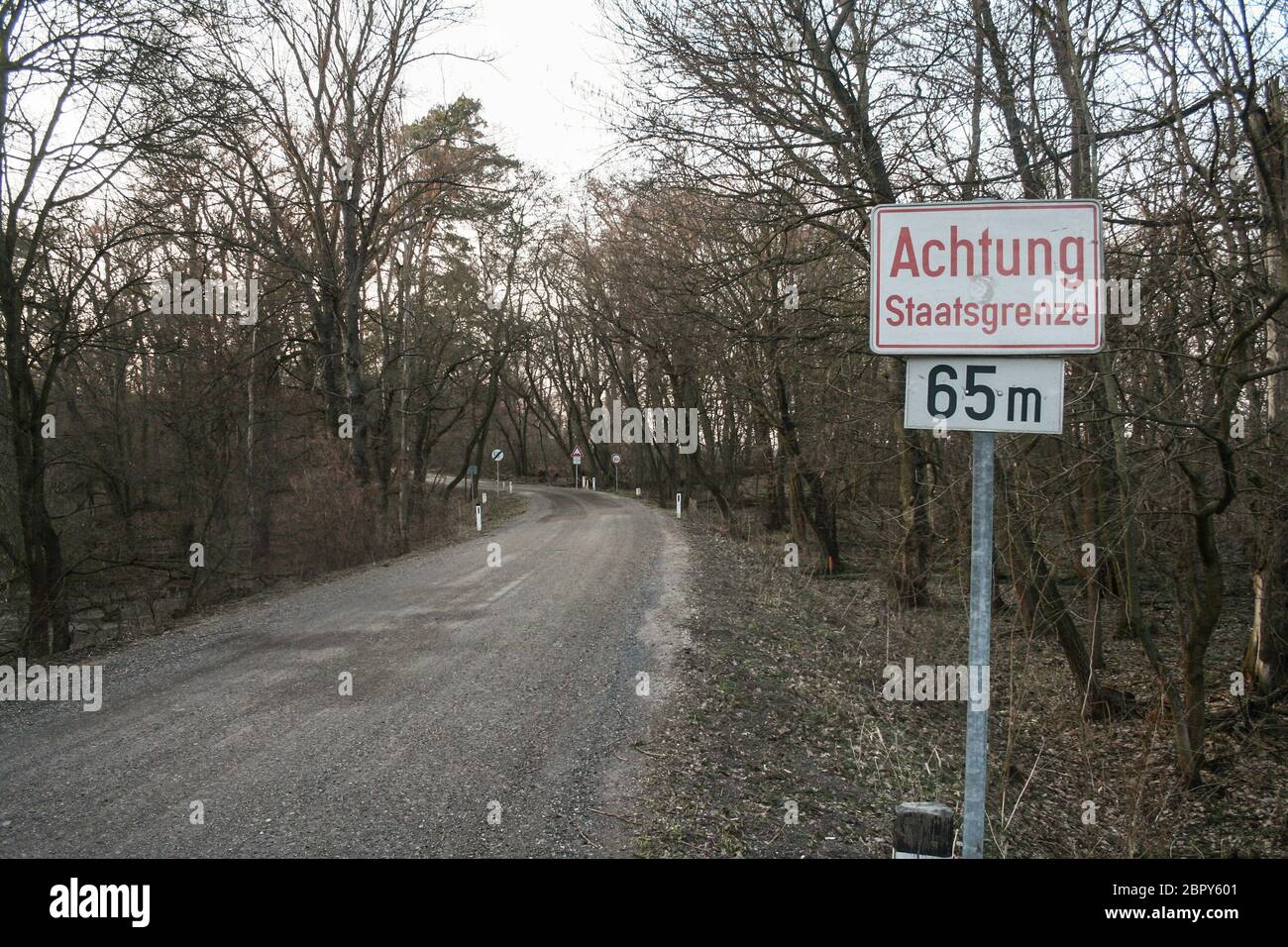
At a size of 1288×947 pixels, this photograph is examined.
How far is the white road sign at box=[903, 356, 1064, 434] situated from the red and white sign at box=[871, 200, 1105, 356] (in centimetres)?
6

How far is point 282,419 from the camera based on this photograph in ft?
77.3

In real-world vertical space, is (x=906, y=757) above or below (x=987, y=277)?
below

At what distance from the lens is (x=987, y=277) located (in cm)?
305

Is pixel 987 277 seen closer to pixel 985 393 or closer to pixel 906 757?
pixel 985 393

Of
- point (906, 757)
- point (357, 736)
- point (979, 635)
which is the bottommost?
point (906, 757)

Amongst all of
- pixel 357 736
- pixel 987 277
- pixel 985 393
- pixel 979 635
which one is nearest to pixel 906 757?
pixel 357 736

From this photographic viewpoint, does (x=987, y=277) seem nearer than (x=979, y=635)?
No

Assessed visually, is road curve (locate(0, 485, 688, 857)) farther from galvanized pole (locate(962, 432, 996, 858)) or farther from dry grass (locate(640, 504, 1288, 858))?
galvanized pole (locate(962, 432, 996, 858))

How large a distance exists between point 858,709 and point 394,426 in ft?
78.2

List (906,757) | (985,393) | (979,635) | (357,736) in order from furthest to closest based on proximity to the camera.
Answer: (906,757), (357,736), (985,393), (979,635)

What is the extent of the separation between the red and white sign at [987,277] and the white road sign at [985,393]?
0.20ft


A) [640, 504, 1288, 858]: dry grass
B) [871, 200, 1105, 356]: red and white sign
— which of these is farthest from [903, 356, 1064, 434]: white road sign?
[640, 504, 1288, 858]: dry grass

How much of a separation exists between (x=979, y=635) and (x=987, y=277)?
1256mm
